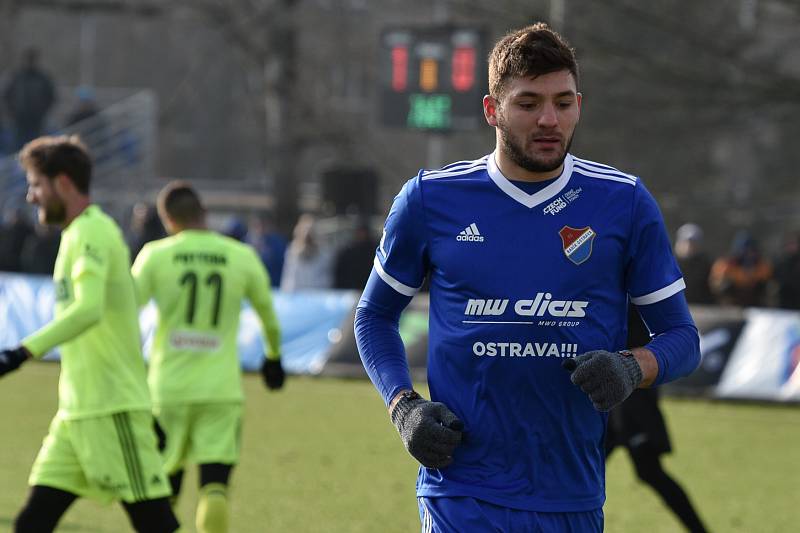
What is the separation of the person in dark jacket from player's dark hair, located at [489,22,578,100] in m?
4.39

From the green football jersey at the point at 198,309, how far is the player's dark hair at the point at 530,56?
13.2 ft

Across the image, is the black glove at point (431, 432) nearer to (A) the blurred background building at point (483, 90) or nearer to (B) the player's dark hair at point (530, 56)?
(B) the player's dark hair at point (530, 56)

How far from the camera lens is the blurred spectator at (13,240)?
838 inches

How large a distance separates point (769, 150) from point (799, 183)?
109 inches

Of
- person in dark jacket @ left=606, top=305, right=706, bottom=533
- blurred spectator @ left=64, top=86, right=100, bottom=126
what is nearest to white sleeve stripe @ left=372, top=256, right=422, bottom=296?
person in dark jacket @ left=606, top=305, right=706, bottom=533

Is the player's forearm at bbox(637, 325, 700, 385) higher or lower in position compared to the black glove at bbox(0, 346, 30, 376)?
higher

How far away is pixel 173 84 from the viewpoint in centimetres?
6038

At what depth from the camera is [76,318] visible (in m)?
6.02

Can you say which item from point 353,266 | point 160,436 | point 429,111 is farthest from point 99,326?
point 429,111

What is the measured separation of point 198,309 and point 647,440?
2.55 metres

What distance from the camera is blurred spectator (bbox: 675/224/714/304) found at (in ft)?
56.2

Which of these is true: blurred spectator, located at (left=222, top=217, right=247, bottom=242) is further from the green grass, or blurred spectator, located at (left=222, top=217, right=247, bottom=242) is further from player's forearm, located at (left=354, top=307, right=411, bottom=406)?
player's forearm, located at (left=354, top=307, right=411, bottom=406)

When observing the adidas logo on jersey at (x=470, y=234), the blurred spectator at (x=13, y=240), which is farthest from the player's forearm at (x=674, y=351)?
the blurred spectator at (x=13, y=240)

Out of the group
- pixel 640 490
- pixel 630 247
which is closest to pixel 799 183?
pixel 640 490
